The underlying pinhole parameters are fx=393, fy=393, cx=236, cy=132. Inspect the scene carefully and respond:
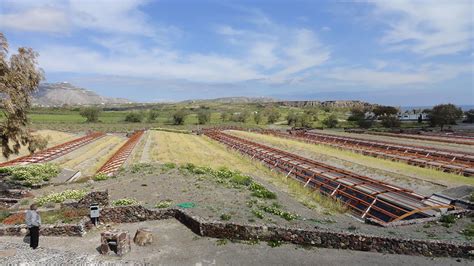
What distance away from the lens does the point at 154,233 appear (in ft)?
62.9

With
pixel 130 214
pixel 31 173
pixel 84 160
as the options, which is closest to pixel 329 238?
pixel 130 214

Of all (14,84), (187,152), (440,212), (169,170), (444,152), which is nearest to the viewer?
(440,212)

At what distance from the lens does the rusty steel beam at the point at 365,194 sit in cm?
2300

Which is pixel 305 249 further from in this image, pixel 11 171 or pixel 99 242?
pixel 11 171

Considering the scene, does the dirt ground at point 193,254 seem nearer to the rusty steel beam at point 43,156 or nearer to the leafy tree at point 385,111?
the rusty steel beam at point 43,156

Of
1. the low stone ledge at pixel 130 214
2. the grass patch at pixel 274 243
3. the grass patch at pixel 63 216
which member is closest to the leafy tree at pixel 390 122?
the low stone ledge at pixel 130 214

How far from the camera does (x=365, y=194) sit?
26.4 metres

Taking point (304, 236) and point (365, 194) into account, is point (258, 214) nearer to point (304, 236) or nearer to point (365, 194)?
point (304, 236)

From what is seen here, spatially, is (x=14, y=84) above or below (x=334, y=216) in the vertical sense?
above

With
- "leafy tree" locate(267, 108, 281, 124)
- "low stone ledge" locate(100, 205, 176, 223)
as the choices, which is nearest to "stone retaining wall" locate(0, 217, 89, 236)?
"low stone ledge" locate(100, 205, 176, 223)

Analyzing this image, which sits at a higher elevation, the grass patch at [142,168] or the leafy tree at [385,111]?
the leafy tree at [385,111]

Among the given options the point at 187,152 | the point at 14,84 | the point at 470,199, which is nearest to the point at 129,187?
the point at 14,84

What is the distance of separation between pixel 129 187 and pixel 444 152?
38248 mm

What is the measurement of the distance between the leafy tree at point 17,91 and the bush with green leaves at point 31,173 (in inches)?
147
